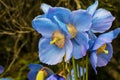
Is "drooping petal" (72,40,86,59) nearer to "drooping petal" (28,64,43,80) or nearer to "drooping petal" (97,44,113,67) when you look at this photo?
"drooping petal" (97,44,113,67)

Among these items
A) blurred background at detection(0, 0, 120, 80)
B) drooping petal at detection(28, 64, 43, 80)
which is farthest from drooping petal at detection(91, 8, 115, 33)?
blurred background at detection(0, 0, 120, 80)

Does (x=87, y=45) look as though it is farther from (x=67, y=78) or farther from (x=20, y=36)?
(x=20, y=36)

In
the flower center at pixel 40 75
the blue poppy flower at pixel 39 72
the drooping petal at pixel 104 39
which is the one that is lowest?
the blue poppy flower at pixel 39 72

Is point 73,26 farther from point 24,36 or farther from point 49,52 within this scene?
point 24,36

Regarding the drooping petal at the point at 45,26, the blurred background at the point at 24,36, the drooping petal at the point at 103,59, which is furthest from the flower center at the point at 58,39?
the blurred background at the point at 24,36

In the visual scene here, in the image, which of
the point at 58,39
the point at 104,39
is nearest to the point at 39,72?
the point at 58,39

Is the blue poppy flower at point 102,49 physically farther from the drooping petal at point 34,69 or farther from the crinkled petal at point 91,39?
the drooping petal at point 34,69
